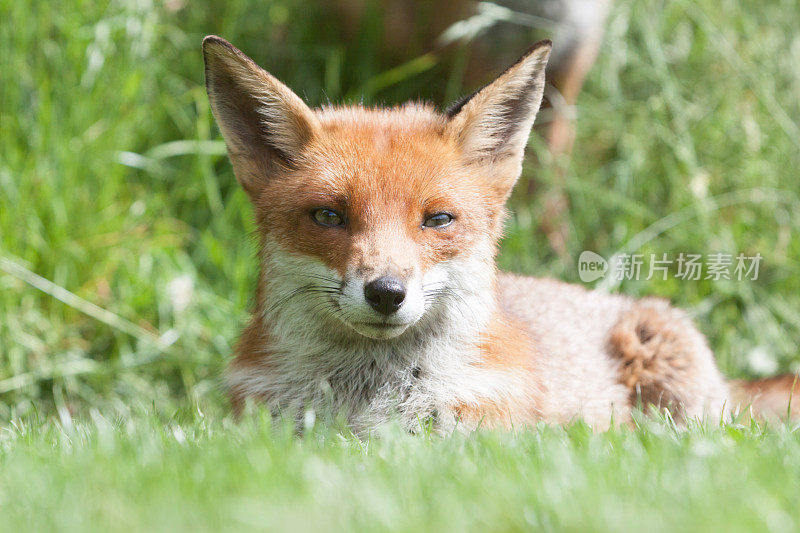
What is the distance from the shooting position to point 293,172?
3.73 meters

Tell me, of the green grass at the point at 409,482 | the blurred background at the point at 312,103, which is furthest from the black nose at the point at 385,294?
the blurred background at the point at 312,103

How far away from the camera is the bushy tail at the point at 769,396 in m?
4.33

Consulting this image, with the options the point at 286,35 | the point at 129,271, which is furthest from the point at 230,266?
the point at 286,35

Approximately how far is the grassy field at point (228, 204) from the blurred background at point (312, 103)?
19 mm

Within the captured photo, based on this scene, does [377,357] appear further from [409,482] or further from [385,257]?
[409,482]

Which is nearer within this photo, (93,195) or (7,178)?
(7,178)

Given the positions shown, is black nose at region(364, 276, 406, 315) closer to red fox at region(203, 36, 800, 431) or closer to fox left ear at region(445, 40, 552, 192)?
red fox at region(203, 36, 800, 431)

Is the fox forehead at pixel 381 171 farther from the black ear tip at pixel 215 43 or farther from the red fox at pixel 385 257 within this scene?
the black ear tip at pixel 215 43

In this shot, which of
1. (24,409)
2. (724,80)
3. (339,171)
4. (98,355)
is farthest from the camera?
(724,80)

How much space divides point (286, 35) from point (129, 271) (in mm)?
2620

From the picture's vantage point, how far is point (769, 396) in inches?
178

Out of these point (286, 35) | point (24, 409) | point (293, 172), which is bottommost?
point (24, 409)

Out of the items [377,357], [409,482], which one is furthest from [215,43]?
[409,482]

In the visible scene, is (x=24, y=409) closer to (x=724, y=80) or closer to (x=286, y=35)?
(x=286, y=35)
